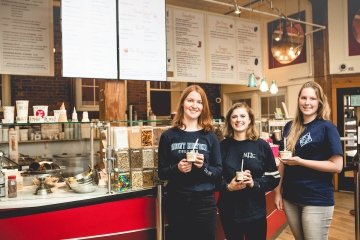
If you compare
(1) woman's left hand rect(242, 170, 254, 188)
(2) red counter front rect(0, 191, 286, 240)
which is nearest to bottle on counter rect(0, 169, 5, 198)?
(2) red counter front rect(0, 191, 286, 240)

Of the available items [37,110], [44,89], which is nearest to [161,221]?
[37,110]

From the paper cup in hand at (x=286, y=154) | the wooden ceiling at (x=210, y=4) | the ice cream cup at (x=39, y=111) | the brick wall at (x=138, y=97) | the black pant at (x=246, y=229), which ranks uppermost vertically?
the wooden ceiling at (x=210, y=4)

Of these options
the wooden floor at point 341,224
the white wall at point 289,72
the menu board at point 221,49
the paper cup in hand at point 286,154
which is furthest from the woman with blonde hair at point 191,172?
the white wall at point 289,72

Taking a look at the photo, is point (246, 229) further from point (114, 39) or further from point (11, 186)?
point (114, 39)

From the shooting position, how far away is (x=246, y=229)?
2.42m

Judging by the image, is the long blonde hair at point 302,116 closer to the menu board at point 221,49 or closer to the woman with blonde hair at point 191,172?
the woman with blonde hair at point 191,172

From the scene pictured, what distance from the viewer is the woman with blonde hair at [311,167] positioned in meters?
2.26

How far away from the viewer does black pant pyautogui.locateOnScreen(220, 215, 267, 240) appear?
7.90ft

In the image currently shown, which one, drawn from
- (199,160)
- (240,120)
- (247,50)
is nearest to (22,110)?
(199,160)

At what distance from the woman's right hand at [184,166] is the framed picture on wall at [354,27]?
5.76m

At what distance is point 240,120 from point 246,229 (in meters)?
0.77

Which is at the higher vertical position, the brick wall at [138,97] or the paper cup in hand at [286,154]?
the brick wall at [138,97]

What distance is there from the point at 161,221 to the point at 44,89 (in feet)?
17.9

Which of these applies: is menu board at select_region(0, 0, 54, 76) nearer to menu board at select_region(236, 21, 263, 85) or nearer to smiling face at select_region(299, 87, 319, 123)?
menu board at select_region(236, 21, 263, 85)
